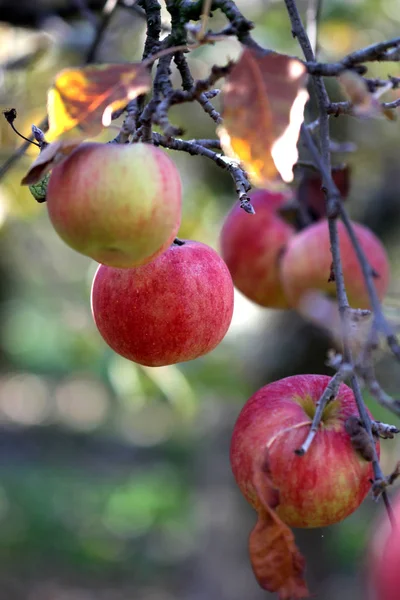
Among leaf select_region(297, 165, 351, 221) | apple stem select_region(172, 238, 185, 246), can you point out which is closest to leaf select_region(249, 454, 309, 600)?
apple stem select_region(172, 238, 185, 246)

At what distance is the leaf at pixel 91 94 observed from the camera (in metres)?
0.62

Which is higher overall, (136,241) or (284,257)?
(136,241)

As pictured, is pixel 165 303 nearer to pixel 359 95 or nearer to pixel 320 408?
pixel 320 408

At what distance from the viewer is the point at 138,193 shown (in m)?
0.64

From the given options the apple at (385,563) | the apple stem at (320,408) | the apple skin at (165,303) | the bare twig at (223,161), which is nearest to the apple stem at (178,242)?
the apple skin at (165,303)

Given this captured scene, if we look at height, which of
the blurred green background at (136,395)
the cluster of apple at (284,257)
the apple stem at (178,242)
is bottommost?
the blurred green background at (136,395)

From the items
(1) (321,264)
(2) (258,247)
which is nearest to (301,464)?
(1) (321,264)

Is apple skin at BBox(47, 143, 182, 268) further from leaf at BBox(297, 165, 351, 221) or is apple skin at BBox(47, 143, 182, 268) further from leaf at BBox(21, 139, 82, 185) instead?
leaf at BBox(297, 165, 351, 221)

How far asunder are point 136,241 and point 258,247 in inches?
37.7

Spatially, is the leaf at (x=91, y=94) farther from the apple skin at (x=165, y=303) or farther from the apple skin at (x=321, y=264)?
the apple skin at (x=321, y=264)

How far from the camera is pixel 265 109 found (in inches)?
24.3

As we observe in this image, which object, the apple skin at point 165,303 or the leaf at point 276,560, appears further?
the apple skin at point 165,303

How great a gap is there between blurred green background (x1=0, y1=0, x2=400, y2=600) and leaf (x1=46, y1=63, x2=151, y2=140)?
10.7 inches

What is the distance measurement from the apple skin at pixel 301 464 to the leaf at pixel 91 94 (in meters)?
0.39
